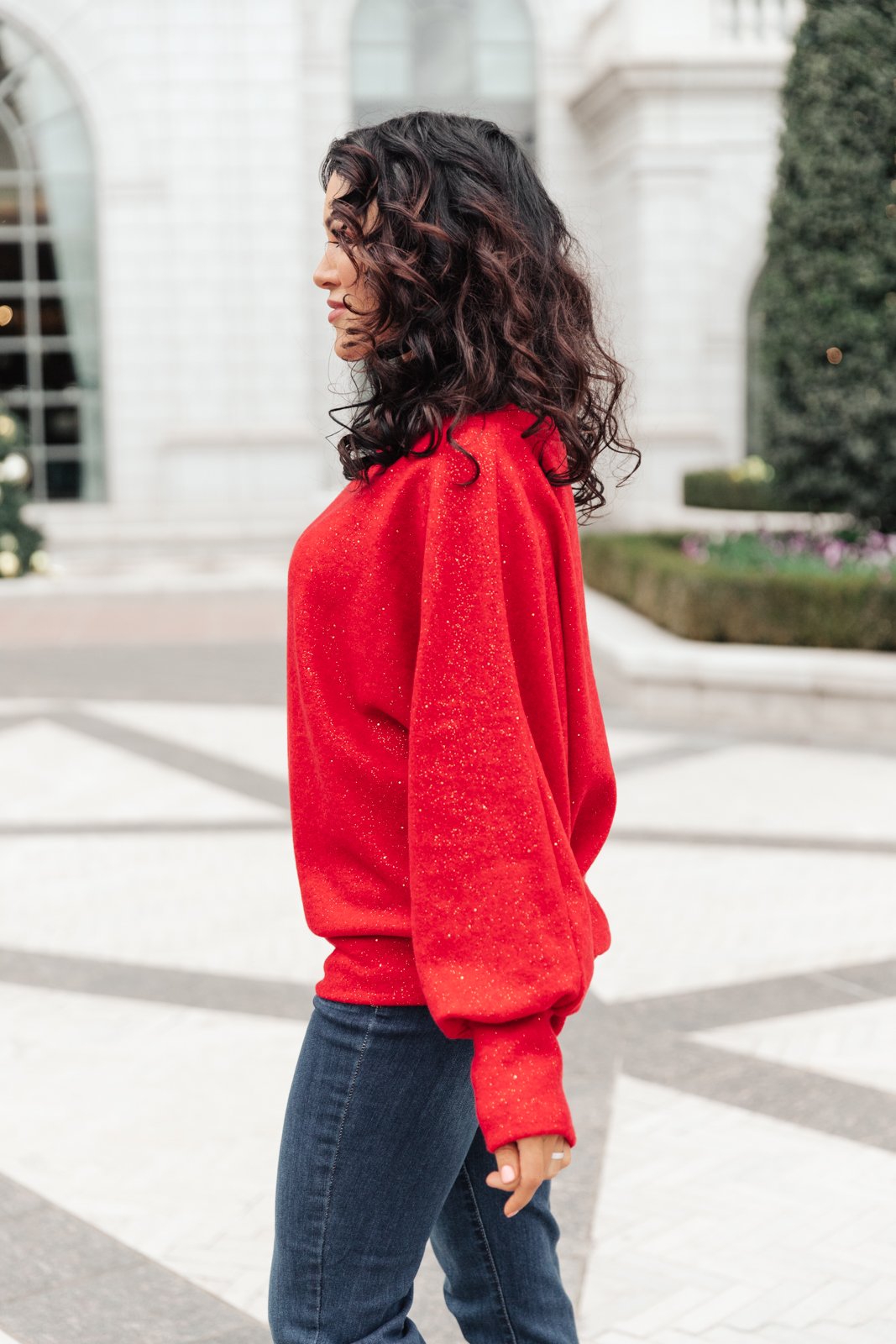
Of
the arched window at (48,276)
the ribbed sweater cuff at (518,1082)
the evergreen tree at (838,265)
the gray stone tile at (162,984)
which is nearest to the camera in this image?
the ribbed sweater cuff at (518,1082)

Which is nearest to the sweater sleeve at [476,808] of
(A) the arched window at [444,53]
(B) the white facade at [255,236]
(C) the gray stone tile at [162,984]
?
(C) the gray stone tile at [162,984]

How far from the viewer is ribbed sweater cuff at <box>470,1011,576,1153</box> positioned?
151 centimetres

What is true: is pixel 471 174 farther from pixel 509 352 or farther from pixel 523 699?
pixel 523 699

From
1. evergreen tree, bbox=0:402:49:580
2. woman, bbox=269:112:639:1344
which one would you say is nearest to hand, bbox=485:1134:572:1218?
woman, bbox=269:112:639:1344

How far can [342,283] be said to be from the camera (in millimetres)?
1688

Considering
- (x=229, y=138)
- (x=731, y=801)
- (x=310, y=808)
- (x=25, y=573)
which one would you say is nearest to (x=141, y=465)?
(x=229, y=138)

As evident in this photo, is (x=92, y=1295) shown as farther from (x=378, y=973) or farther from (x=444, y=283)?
(x=444, y=283)

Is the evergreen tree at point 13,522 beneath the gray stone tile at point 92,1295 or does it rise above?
above

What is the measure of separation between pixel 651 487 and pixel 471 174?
17.0m

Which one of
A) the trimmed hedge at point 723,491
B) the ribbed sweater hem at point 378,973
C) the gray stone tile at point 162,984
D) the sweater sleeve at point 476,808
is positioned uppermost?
the sweater sleeve at point 476,808

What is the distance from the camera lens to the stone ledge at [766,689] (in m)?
7.85

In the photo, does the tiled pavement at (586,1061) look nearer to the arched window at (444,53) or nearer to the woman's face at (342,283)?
the woman's face at (342,283)

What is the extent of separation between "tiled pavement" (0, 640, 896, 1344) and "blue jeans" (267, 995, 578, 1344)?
3.32 feet

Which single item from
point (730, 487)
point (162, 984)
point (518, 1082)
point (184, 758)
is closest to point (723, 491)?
point (730, 487)
